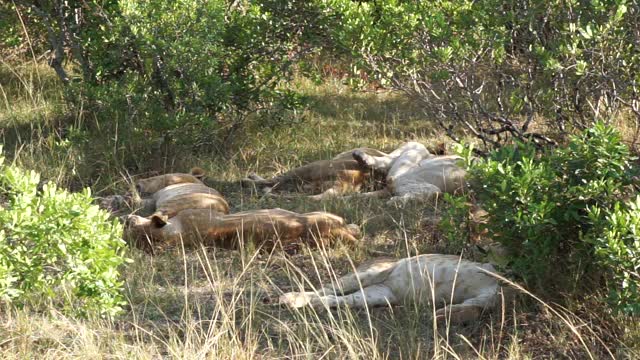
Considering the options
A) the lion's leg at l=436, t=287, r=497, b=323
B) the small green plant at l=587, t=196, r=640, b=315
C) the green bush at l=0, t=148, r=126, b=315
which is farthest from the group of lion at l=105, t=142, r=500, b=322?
the green bush at l=0, t=148, r=126, b=315

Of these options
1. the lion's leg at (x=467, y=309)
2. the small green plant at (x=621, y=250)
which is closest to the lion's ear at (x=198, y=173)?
the lion's leg at (x=467, y=309)

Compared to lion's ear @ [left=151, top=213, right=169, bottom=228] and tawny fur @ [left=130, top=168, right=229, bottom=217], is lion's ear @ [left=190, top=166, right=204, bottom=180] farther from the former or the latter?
lion's ear @ [left=151, top=213, right=169, bottom=228]

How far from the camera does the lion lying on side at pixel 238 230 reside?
22.5ft

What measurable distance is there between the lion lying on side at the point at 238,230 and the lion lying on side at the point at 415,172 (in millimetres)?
1152

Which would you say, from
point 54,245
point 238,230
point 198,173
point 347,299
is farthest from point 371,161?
point 54,245

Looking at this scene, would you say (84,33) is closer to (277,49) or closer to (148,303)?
(277,49)

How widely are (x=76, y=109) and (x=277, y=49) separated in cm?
193

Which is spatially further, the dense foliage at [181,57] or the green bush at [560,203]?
the dense foliage at [181,57]

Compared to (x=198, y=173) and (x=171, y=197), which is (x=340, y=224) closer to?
(x=171, y=197)

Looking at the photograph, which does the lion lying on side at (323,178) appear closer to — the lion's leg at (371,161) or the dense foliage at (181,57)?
the lion's leg at (371,161)

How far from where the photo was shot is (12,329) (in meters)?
5.23

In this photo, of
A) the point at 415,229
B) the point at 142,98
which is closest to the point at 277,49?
the point at 142,98

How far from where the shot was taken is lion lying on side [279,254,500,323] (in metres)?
5.75

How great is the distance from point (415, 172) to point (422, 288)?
255 centimetres
